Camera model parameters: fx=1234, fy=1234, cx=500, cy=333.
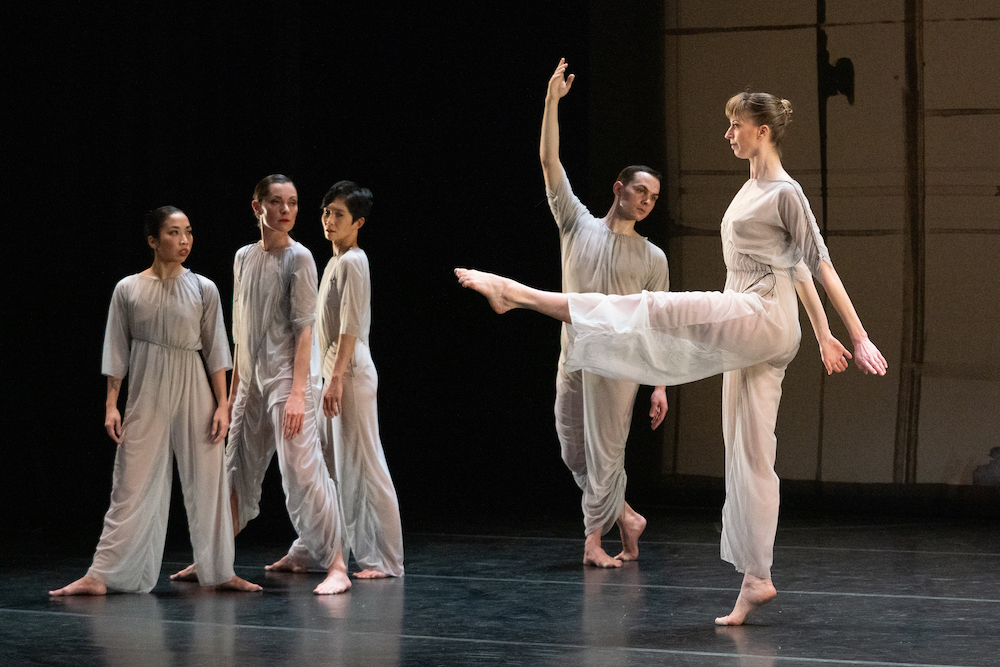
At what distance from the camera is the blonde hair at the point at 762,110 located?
3.53 metres

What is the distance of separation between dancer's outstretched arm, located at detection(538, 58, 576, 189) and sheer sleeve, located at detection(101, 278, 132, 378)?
1.54m

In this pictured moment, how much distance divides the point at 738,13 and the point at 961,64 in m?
1.13

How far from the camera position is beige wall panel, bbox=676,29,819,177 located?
247 inches

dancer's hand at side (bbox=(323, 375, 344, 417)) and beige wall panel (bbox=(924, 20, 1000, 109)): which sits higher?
beige wall panel (bbox=(924, 20, 1000, 109))

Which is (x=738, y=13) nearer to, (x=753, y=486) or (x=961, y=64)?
(x=961, y=64)

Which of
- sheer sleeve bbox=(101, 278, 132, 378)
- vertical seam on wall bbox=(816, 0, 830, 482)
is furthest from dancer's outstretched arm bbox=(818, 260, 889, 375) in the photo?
vertical seam on wall bbox=(816, 0, 830, 482)

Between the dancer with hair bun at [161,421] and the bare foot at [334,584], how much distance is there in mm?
236

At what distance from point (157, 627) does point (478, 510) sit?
2.95 meters

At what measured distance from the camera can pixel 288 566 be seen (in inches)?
177

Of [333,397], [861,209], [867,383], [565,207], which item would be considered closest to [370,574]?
[333,397]

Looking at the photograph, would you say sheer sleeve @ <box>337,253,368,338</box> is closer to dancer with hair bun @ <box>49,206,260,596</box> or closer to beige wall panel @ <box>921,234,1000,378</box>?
dancer with hair bun @ <box>49,206,260,596</box>

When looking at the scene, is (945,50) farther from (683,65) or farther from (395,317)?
(395,317)

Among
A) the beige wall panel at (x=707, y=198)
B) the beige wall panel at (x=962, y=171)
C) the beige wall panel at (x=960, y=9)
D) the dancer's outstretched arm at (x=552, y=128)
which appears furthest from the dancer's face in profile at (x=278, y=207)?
the beige wall panel at (x=960, y=9)

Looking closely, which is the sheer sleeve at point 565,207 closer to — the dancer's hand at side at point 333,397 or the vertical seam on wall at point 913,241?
the dancer's hand at side at point 333,397
